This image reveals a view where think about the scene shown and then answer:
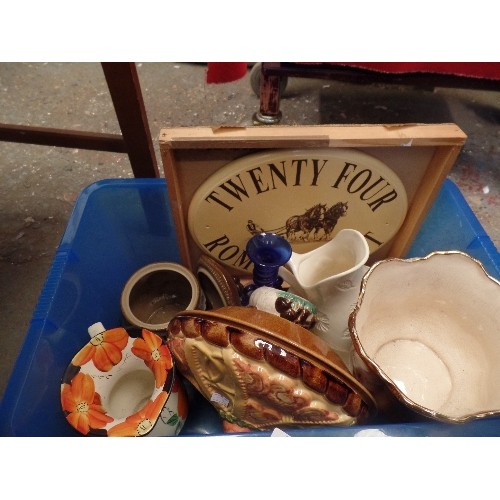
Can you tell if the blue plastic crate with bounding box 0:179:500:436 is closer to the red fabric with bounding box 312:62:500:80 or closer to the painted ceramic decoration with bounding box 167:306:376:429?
the painted ceramic decoration with bounding box 167:306:376:429

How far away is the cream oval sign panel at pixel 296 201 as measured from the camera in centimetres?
48

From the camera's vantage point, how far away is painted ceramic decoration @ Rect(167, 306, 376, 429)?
1.26 feet

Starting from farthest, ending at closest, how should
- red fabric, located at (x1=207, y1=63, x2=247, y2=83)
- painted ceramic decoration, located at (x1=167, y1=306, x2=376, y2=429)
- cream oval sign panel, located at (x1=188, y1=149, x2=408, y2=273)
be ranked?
red fabric, located at (x1=207, y1=63, x2=247, y2=83), cream oval sign panel, located at (x1=188, y1=149, x2=408, y2=273), painted ceramic decoration, located at (x1=167, y1=306, x2=376, y2=429)

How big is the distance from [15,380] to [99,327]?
0.43 ft

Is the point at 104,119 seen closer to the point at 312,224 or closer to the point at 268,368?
the point at 312,224

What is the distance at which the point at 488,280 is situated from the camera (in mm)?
494

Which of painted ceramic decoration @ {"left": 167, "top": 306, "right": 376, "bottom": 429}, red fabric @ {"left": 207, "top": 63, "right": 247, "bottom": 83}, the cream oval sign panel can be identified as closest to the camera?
painted ceramic decoration @ {"left": 167, "top": 306, "right": 376, "bottom": 429}

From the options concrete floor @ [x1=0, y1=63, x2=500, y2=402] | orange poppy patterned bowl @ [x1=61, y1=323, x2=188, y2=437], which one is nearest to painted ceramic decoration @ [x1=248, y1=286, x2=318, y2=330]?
orange poppy patterned bowl @ [x1=61, y1=323, x2=188, y2=437]

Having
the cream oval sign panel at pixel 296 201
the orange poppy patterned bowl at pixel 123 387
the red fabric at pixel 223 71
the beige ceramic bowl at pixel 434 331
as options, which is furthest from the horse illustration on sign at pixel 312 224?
the red fabric at pixel 223 71

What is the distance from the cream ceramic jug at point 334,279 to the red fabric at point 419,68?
530 mm

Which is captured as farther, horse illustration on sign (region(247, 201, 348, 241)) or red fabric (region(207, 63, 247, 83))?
red fabric (region(207, 63, 247, 83))

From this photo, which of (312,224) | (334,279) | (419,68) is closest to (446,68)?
(419,68)

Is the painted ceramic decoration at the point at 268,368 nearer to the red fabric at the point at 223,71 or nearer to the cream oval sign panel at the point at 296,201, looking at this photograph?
the cream oval sign panel at the point at 296,201

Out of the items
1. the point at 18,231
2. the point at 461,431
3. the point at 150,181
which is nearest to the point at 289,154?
→ the point at 150,181
